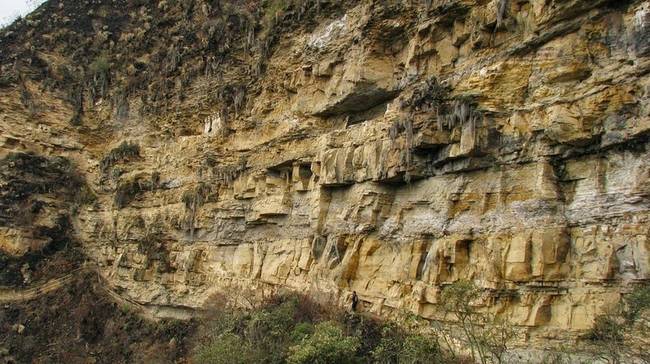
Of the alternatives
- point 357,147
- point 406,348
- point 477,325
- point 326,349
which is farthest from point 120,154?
point 477,325

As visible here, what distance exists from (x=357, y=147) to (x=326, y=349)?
261 inches

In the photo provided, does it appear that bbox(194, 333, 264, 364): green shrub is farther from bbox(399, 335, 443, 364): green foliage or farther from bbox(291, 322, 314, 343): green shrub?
bbox(399, 335, 443, 364): green foliage

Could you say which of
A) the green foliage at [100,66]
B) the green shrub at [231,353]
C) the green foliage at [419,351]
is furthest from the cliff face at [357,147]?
the green shrub at [231,353]

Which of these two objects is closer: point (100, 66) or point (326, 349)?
point (326, 349)

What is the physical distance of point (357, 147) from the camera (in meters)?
17.6

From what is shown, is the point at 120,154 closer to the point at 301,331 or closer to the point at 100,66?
the point at 100,66

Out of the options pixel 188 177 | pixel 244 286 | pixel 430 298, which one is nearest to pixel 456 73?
pixel 430 298

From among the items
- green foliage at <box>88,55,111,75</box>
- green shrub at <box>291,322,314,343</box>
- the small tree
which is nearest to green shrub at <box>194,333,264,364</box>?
green shrub at <box>291,322,314,343</box>

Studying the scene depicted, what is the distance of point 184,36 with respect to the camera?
2897 cm

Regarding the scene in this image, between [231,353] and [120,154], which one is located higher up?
[120,154]

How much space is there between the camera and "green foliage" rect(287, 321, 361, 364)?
13328mm

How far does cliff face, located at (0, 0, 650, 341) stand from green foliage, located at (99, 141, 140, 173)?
12cm

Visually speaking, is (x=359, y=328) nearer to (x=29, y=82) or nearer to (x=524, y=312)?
(x=524, y=312)

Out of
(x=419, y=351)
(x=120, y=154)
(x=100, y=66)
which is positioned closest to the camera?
(x=419, y=351)
